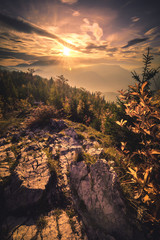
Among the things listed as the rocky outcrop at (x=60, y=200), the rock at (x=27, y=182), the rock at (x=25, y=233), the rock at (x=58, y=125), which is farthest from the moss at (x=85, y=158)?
the rock at (x=58, y=125)

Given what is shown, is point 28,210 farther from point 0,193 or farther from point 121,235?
point 121,235

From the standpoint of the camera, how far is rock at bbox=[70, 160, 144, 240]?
2.26 m

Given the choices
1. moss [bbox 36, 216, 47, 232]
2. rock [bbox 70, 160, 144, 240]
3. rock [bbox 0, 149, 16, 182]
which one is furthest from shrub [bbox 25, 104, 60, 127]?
moss [bbox 36, 216, 47, 232]

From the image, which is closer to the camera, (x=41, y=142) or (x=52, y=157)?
(x=52, y=157)

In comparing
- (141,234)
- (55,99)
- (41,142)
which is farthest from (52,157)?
(55,99)

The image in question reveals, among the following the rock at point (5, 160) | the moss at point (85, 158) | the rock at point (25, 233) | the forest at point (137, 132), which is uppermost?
the forest at point (137, 132)

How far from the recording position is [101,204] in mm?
2596

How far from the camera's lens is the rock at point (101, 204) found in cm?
226

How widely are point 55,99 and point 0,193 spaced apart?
Result: 2464 cm

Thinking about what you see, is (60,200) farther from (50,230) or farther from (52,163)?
(52,163)

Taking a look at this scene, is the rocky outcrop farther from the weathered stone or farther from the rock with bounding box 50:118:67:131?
the rock with bounding box 50:118:67:131

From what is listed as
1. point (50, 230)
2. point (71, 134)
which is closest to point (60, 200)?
point (50, 230)

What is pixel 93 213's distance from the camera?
2.57 metres

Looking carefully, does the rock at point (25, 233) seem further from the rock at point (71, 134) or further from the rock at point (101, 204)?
the rock at point (71, 134)
